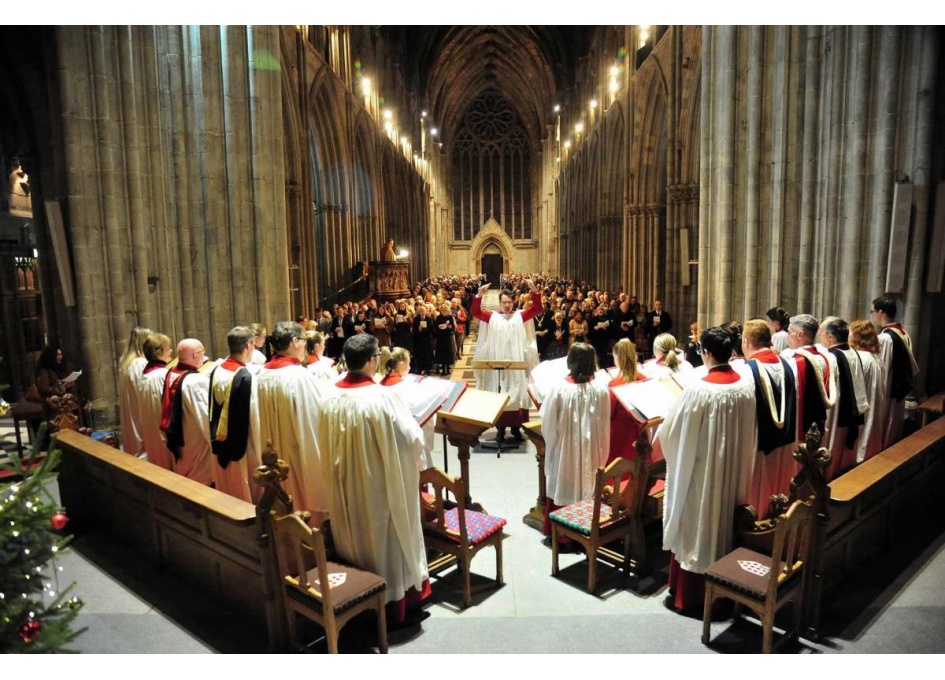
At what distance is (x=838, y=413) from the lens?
5723mm

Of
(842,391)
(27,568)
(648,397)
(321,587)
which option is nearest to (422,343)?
(648,397)

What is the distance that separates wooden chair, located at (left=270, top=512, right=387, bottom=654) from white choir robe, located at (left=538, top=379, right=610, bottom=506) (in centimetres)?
195

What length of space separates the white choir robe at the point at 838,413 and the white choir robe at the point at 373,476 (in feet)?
11.4

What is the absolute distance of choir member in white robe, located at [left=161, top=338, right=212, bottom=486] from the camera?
5.51 metres

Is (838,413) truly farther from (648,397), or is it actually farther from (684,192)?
(684,192)

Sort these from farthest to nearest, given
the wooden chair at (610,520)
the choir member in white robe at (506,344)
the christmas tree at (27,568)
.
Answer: the choir member in white robe at (506,344)
the wooden chair at (610,520)
the christmas tree at (27,568)

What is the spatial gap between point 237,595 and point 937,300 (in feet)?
26.0

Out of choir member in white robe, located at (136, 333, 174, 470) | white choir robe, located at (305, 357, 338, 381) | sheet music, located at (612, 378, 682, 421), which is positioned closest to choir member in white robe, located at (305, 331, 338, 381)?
white choir robe, located at (305, 357, 338, 381)

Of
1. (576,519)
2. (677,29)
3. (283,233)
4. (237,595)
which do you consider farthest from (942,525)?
(677,29)

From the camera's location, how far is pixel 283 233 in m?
10.3

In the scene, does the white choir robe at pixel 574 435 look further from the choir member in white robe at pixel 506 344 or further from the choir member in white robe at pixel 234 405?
the choir member in white robe at pixel 506 344

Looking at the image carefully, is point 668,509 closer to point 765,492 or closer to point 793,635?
point 765,492

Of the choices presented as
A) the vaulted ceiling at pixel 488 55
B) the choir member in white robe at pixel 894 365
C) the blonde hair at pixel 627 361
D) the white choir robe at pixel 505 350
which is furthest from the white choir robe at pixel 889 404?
the vaulted ceiling at pixel 488 55

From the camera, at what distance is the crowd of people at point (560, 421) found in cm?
426
